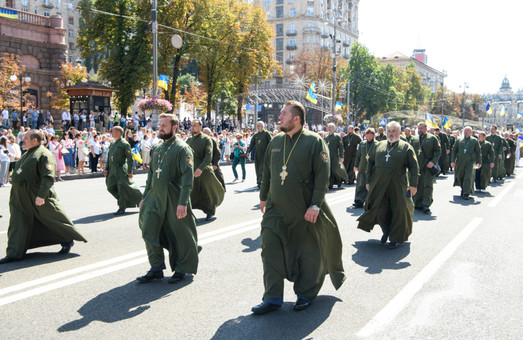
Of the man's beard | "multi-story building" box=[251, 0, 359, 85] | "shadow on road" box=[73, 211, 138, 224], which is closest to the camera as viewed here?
the man's beard

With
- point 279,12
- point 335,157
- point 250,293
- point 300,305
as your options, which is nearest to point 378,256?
point 250,293

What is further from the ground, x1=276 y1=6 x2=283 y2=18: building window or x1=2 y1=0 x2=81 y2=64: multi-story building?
x1=276 y1=6 x2=283 y2=18: building window

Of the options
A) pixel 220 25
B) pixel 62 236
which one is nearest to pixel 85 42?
pixel 220 25

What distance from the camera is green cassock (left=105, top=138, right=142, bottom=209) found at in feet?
32.9

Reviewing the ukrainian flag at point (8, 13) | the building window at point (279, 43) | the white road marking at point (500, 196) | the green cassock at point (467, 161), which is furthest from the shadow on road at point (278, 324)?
the building window at point (279, 43)

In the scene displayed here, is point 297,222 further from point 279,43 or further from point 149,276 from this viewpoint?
point 279,43

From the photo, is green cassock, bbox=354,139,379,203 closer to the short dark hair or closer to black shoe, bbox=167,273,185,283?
black shoe, bbox=167,273,185,283

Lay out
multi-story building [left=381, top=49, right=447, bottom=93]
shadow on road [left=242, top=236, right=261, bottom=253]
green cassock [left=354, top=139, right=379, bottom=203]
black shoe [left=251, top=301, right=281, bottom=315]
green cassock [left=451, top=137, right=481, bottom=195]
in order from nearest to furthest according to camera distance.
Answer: black shoe [left=251, top=301, right=281, bottom=315] → shadow on road [left=242, top=236, right=261, bottom=253] → green cassock [left=354, top=139, right=379, bottom=203] → green cassock [left=451, top=137, right=481, bottom=195] → multi-story building [left=381, top=49, right=447, bottom=93]

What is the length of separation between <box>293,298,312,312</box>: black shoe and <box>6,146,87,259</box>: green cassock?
349 centimetres

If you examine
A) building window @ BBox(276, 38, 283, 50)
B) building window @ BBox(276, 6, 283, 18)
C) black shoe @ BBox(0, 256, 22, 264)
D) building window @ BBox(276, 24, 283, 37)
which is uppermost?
building window @ BBox(276, 6, 283, 18)

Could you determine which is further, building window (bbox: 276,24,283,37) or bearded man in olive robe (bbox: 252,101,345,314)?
building window (bbox: 276,24,283,37)

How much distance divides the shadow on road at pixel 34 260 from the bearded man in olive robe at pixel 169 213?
1.63 meters

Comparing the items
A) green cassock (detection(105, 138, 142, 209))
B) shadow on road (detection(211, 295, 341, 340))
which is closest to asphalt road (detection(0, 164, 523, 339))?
shadow on road (detection(211, 295, 341, 340))

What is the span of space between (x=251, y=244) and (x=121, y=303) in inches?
113
